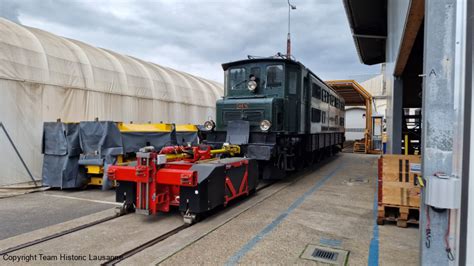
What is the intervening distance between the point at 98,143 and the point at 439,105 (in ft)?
25.6

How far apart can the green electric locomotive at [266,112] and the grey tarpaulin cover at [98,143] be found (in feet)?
8.35

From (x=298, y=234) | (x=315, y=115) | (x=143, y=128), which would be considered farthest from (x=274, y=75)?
(x=298, y=234)

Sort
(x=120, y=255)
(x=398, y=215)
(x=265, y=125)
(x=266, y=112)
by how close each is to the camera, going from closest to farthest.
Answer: (x=120, y=255), (x=398, y=215), (x=265, y=125), (x=266, y=112)

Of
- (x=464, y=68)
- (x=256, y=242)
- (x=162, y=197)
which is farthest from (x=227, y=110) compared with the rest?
(x=464, y=68)

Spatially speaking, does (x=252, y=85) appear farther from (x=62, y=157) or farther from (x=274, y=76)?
(x=62, y=157)

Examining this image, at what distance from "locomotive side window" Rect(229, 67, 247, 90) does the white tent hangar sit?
17.3ft

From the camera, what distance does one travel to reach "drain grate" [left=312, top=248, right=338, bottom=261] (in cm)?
397

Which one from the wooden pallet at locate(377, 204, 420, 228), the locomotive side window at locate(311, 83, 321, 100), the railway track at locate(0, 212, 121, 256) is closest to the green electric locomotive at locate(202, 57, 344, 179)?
the locomotive side window at locate(311, 83, 321, 100)

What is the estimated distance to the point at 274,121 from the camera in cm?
828

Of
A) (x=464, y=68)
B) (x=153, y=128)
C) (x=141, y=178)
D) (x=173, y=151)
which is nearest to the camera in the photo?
(x=464, y=68)

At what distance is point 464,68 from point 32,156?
1016 centimetres

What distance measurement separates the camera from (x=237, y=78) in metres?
9.42

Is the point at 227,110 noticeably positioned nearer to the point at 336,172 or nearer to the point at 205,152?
the point at 205,152

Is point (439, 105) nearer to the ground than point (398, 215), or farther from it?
farther from it
